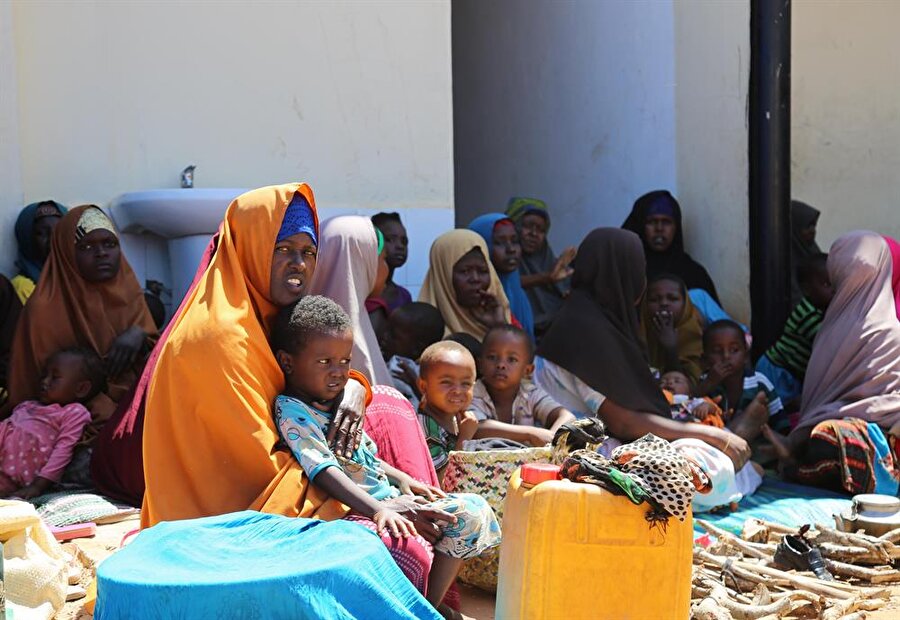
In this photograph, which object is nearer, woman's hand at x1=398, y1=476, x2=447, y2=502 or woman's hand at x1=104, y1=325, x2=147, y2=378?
woman's hand at x1=398, y1=476, x2=447, y2=502

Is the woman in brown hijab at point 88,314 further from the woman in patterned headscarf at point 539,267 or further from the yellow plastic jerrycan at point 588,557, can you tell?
the yellow plastic jerrycan at point 588,557

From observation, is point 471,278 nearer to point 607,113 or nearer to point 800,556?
point 800,556

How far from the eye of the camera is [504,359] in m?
4.95

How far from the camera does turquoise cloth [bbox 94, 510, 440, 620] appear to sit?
2.55 meters

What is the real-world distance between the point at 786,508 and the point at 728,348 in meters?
1.00

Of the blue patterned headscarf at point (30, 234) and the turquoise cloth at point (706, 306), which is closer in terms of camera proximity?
the blue patterned headscarf at point (30, 234)

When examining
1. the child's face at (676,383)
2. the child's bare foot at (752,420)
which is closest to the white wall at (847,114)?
the child's bare foot at (752,420)

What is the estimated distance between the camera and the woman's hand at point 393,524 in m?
3.19

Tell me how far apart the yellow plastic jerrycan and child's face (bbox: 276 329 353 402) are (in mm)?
759

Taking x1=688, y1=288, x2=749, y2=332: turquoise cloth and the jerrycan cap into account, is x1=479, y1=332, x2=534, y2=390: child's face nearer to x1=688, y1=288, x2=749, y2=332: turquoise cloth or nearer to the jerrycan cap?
the jerrycan cap

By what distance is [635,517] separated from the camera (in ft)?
10.1

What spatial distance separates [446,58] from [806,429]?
3.28 metres

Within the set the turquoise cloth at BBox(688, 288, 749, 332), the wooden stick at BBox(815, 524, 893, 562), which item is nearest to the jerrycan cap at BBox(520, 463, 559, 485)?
the wooden stick at BBox(815, 524, 893, 562)

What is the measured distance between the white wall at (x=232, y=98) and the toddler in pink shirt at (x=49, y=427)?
1.32 meters
